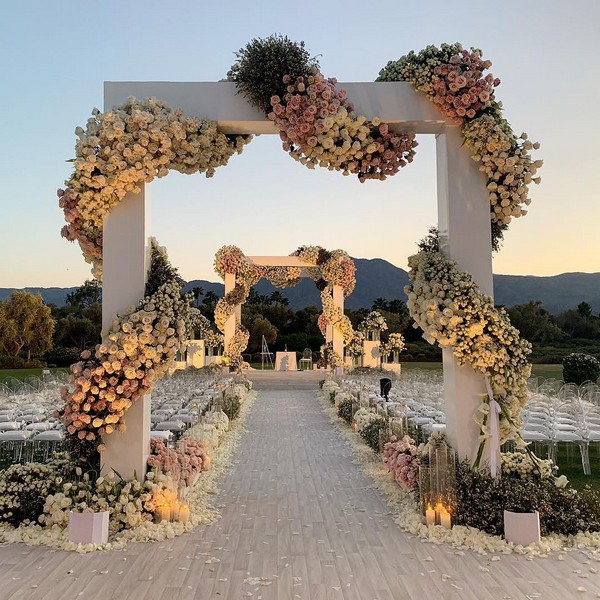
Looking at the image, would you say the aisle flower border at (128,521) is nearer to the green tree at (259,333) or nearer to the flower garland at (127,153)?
the flower garland at (127,153)

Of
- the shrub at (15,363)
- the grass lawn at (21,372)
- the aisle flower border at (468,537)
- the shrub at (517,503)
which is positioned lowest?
the grass lawn at (21,372)

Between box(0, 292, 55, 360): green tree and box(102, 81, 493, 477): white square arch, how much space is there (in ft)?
92.8

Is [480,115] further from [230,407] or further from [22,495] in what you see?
[230,407]

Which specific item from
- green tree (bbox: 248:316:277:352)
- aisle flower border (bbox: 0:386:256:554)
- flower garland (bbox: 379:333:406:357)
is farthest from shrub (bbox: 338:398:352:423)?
green tree (bbox: 248:316:277:352)

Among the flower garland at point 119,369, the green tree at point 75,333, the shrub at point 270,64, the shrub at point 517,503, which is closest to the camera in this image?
the shrub at point 517,503

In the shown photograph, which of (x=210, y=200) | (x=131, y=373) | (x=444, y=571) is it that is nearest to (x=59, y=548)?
(x=131, y=373)

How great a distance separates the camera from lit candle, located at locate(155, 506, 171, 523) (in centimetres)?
490

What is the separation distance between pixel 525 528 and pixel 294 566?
1.86 meters

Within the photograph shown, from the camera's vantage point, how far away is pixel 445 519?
4.76 m

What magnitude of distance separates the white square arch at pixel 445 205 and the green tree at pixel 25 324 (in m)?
28.3

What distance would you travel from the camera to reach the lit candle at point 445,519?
15.6 ft

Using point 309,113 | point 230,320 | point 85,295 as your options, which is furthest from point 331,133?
point 85,295

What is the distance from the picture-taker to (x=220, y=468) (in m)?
7.38

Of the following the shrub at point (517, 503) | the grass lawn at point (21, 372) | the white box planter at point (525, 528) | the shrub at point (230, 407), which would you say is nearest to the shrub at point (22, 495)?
the shrub at point (517, 503)
